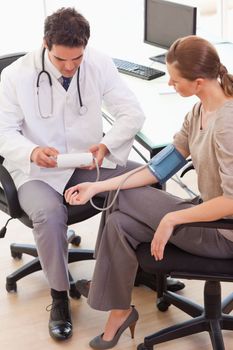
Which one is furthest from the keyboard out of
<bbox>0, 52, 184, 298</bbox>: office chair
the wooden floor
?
the wooden floor

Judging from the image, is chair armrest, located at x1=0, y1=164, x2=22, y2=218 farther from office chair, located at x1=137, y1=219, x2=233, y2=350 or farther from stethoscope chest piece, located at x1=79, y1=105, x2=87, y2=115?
office chair, located at x1=137, y1=219, x2=233, y2=350

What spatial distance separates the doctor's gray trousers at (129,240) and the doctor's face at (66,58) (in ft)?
1.72

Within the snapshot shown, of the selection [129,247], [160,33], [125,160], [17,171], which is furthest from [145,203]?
[160,33]

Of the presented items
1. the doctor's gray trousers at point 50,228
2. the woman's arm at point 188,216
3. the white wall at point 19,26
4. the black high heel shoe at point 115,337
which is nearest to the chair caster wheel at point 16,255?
the doctor's gray trousers at point 50,228

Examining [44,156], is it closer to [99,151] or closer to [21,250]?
[99,151]

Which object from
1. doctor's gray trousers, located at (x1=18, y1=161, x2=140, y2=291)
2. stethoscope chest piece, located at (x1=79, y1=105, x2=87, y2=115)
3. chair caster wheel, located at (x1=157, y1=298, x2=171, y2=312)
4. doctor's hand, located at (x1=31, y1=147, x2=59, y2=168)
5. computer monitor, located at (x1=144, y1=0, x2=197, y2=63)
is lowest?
chair caster wheel, located at (x1=157, y1=298, x2=171, y2=312)

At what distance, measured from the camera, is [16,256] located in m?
3.04

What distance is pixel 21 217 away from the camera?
2.52 metres

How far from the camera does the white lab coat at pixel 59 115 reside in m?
2.48

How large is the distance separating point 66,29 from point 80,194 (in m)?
0.60

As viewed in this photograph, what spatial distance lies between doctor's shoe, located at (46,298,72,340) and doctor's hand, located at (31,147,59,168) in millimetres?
580

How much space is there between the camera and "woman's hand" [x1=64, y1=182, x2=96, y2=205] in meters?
2.33

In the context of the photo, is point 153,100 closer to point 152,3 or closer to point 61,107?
point 61,107

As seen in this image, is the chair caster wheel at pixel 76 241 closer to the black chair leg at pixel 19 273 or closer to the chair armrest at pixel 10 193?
the black chair leg at pixel 19 273
